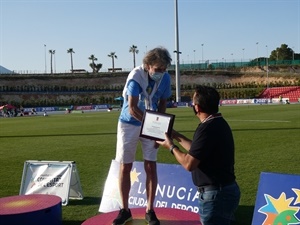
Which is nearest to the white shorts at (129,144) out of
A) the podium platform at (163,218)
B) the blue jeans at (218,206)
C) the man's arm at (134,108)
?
the man's arm at (134,108)

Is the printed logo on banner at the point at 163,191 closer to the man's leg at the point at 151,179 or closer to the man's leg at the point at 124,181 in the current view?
the man's leg at the point at 151,179

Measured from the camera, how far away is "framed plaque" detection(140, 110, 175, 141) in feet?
13.0

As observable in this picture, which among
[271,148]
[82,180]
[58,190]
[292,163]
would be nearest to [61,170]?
[58,190]

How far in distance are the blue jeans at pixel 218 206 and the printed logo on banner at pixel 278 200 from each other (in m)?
1.21

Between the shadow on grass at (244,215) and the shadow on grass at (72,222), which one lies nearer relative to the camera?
the shadow on grass at (244,215)

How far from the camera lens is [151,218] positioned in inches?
199

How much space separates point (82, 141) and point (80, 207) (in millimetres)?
9769

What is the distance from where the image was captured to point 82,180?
8.88 metres

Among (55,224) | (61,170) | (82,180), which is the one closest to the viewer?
(55,224)

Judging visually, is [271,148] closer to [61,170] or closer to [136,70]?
[61,170]

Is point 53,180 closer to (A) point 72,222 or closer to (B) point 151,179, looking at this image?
(A) point 72,222

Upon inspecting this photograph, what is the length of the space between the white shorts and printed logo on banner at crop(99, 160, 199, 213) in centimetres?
112

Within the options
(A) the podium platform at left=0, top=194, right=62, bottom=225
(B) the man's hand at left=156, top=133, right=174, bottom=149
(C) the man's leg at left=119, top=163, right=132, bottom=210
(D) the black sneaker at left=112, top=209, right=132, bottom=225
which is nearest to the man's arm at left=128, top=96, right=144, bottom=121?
(C) the man's leg at left=119, top=163, right=132, bottom=210

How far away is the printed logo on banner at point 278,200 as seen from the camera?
454 cm
